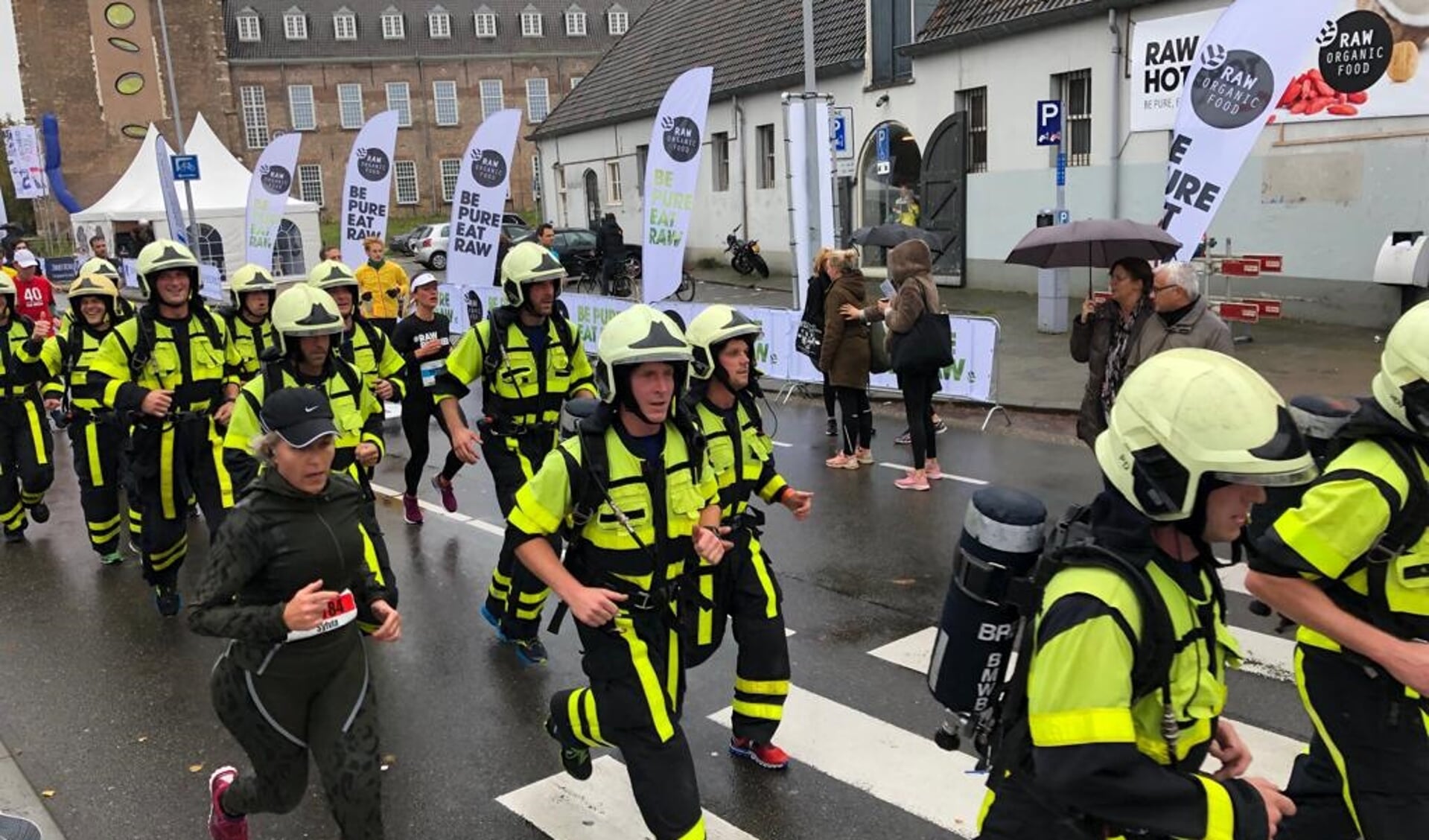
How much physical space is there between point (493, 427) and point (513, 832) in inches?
99.6

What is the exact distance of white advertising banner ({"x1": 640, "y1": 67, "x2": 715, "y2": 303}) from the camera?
12547 millimetres

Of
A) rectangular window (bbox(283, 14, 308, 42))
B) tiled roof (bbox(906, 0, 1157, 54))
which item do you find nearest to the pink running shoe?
tiled roof (bbox(906, 0, 1157, 54))

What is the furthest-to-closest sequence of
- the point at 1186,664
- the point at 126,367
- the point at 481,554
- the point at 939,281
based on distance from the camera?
the point at 939,281, the point at 481,554, the point at 126,367, the point at 1186,664

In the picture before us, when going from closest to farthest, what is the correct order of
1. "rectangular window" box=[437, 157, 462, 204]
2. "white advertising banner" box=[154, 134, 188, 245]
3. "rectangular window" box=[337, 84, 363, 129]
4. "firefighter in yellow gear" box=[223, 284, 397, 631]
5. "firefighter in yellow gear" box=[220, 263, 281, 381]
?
1. "firefighter in yellow gear" box=[223, 284, 397, 631]
2. "firefighter in yellow gear" box=[220, 263, 281, 381]
3. "white advertising banner" box=[154, 134, 188, 245]
4. "rectangular window" box=[337, 84, 363, 129]
5. "rectangular window" box=[437, 157, 462, 204]


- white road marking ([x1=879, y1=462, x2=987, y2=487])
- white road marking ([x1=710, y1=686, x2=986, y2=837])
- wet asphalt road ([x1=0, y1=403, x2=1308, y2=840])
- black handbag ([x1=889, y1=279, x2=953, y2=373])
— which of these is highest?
black handbag ([x1=889, y1=279, x2=953, y2=373])

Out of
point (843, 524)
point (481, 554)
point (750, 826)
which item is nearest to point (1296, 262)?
point (843, 524)

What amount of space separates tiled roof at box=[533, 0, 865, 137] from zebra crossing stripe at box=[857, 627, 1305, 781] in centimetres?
2010

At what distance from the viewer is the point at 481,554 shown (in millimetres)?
7902

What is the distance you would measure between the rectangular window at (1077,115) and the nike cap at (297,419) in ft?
57.7

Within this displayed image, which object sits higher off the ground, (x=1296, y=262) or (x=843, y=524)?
(x=1296, y=262)

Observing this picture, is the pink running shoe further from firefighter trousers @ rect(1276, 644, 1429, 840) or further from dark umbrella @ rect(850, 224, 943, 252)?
dark umbrella @ rect(850, 224, 943, 252)

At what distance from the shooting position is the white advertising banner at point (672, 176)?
41.2 feet

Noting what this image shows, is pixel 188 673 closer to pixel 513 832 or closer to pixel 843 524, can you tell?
pixel 513 832

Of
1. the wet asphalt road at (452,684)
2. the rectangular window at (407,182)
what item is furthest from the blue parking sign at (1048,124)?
the rectangular window at (407,182)
